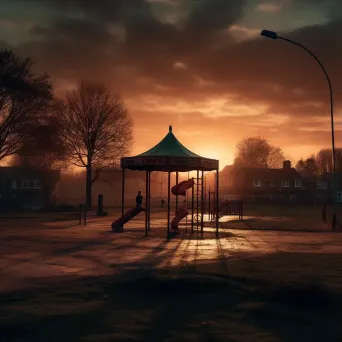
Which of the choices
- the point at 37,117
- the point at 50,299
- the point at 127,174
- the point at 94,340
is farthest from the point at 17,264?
the point at 127,174

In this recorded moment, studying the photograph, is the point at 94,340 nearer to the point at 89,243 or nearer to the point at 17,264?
the point at 17,264

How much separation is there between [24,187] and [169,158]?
187 ft

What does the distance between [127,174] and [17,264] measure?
331 feet

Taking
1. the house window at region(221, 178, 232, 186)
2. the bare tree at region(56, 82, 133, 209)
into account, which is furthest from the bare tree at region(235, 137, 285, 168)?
the bare tree at region(56, 82, 133, 209)

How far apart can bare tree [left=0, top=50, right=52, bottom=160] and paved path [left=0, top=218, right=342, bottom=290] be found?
21882mm

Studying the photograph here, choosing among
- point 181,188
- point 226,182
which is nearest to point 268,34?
point 181,188

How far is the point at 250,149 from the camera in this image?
116 m

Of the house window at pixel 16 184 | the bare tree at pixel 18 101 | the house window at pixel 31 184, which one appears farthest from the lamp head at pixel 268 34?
the house window at pixel 16 184

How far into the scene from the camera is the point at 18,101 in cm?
4444

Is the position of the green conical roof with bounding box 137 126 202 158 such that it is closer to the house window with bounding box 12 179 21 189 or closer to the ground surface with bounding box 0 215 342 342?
the ground surface with bounding box 0 215 342 342

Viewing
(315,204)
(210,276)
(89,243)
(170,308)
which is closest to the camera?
(170,308)

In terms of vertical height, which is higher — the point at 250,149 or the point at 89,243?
the point at 250,149

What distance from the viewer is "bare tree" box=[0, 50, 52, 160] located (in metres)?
43.0

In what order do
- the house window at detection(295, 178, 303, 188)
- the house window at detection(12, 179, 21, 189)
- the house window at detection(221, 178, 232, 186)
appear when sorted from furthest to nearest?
1. the house window at detection(221, 178, 232, 186)
2. the house window at detection(295, 178, 303, 188)
3. the house window at detection(12, 179, 21, 189)
